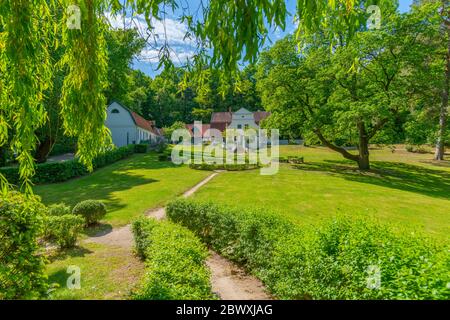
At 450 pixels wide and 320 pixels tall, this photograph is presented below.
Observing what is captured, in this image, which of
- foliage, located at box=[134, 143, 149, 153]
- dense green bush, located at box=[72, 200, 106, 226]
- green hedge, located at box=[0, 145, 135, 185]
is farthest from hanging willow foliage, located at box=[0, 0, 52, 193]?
foliage, located at box=[134, 143, 149, 153]

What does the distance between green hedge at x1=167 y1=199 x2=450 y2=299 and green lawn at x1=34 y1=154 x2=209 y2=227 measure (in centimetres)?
715

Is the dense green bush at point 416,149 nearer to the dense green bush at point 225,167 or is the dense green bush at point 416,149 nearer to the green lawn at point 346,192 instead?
the green lawn at point 346,192

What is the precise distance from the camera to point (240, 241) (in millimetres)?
7703

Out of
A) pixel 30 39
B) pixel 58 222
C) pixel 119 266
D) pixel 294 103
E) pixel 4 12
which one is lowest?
pixel 119 266

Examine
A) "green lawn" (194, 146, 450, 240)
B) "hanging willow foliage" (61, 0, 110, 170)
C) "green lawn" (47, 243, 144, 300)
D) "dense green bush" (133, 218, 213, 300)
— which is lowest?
"green lawn" (47, 243, 144, 300)

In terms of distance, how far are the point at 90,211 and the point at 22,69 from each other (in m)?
9.67

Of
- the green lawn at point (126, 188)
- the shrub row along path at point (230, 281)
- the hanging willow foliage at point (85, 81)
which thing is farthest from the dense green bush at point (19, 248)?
the green lawn at point (126, 188)

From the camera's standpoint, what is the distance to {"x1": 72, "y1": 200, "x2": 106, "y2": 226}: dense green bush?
1191cm

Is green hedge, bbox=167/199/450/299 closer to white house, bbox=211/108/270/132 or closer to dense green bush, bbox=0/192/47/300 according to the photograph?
dense green bush, bbox=0/192/47/300

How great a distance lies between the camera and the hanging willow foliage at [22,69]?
11.5ft

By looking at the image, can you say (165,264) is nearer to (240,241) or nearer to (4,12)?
(240,241)

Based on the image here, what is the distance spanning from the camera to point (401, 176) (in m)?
23.9
